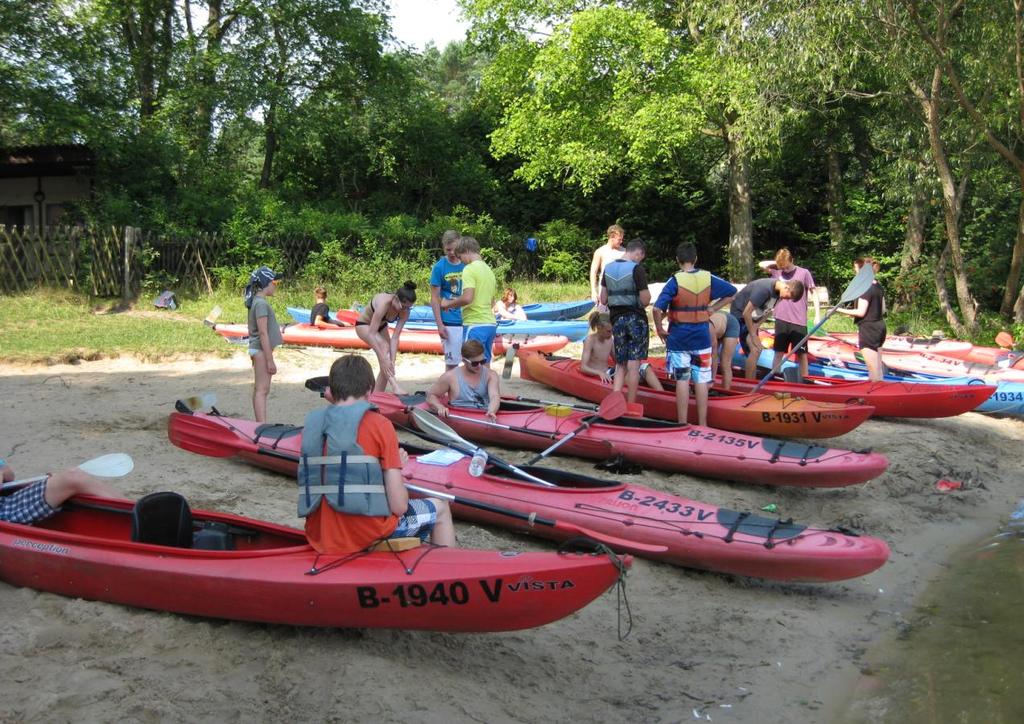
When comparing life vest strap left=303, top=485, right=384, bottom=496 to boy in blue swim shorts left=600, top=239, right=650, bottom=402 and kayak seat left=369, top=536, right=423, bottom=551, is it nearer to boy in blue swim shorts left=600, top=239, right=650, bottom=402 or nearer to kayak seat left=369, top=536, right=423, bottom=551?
kayak seat left=369, top=536, right=423, bottom=551

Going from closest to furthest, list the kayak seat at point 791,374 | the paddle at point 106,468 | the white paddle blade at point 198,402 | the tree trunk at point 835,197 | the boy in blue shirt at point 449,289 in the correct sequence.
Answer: the paddle at point 106,468 → the white paddle blade at point 198,402 → the boy in blue shirt at point 449,289 → the kayak seat at point 791,374 → the tree trunk at point 835,197

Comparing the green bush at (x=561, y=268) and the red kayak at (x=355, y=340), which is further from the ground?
the green bush at (x=561, y=268)

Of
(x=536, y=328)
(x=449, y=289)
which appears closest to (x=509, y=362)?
(x=449, y=289)

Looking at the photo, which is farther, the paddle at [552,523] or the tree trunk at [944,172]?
the tree trunk at [944,172]

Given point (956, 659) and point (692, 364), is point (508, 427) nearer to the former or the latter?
point (692, 364)

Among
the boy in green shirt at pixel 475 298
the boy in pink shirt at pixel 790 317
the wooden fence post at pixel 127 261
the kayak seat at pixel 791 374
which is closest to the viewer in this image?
the boy in green shirt at pixel 475 298

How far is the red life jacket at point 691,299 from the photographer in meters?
8.09

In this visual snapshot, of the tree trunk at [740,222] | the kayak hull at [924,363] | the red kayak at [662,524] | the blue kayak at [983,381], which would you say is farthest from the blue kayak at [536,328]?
the red kayak at [662,524]

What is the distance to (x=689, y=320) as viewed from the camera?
320 inches

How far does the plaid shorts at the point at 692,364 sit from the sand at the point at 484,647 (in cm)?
121

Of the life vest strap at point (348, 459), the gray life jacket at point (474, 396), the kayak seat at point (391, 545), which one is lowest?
the kayak seat at point (391, 545)

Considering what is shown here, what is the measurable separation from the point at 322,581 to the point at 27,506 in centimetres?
195

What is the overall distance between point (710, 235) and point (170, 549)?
21.7m

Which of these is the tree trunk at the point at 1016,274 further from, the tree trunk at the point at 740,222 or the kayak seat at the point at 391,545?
the kayak seat at the point at 391,545
